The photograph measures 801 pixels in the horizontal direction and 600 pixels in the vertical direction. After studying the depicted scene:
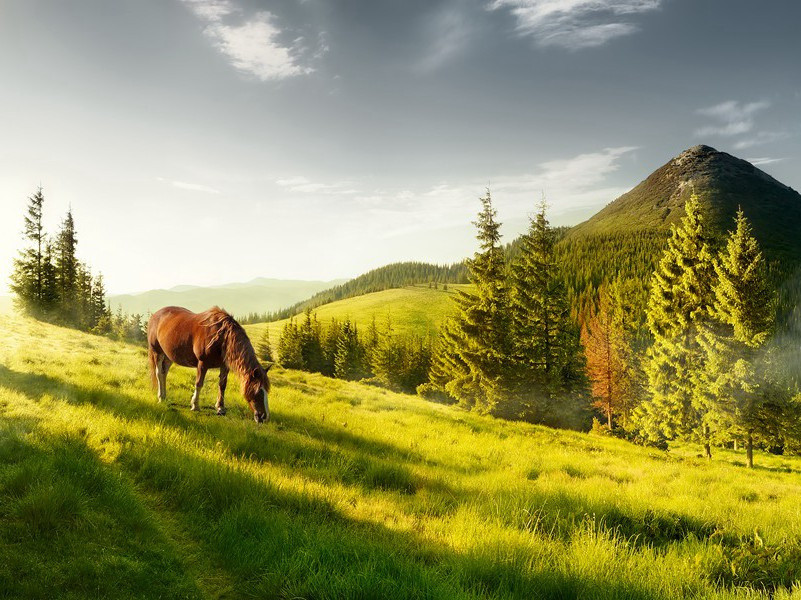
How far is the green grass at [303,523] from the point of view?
11.2 ft

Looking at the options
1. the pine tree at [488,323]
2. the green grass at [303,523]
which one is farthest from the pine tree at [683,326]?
the green grass at [303,523]

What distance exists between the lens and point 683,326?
2867 centimetres

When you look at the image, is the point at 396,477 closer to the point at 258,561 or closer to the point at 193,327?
the point at 258,561

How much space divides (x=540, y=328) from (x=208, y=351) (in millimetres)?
28179

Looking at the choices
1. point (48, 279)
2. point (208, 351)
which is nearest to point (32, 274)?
point (48, 279)

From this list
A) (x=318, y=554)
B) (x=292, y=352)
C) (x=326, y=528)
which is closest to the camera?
(x=318, y=554)

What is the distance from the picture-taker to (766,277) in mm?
26797

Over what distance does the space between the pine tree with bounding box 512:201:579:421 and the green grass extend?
2269cm

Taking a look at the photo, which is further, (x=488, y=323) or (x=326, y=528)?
(x=488, y=323)

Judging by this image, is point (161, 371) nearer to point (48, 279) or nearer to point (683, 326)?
point (683, 326)

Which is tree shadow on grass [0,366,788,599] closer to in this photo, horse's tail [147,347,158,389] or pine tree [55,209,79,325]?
horse's tail [147,347,158,389]

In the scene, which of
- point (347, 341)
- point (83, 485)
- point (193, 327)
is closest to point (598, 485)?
point (83, 485)

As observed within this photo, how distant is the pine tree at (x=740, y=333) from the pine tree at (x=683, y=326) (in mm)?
900

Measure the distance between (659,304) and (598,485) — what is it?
25775 mm
